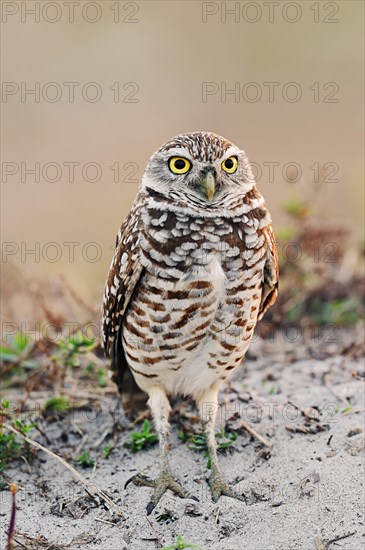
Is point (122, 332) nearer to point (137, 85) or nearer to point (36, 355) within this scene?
point (36, 355)

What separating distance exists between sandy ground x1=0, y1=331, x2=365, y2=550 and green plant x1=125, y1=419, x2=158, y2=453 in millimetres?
49

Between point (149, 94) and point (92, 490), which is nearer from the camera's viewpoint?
point (92, 490)

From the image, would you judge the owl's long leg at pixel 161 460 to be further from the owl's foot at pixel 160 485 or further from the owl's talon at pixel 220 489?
the owl's talon at pixel 220 489

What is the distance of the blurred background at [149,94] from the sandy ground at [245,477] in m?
5.46

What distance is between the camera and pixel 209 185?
3885 millimetres

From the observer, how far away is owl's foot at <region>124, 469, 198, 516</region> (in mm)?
4090

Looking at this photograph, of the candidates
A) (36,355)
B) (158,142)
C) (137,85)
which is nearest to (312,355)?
(36,355)

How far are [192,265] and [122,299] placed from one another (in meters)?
0.50

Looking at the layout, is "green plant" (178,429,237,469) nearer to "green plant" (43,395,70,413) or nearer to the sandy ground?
the sandy ground

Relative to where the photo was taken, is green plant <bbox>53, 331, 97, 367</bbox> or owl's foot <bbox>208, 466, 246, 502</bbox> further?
green plant <bbox>53, 331, 97, 367</bbox>

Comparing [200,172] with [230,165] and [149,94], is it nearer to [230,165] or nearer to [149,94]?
[230,165]

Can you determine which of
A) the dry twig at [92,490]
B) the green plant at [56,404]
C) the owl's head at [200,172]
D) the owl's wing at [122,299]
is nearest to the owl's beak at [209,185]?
the owl's head at [200,172]

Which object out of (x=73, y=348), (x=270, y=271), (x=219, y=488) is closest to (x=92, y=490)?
(x=219, y=488)

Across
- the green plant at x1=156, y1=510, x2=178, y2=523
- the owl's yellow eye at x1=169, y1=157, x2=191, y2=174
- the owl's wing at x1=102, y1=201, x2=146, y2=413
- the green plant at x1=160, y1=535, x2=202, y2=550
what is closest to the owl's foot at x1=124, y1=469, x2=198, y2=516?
the green plant at x1=156, y1=510, x2=178, y2=523
